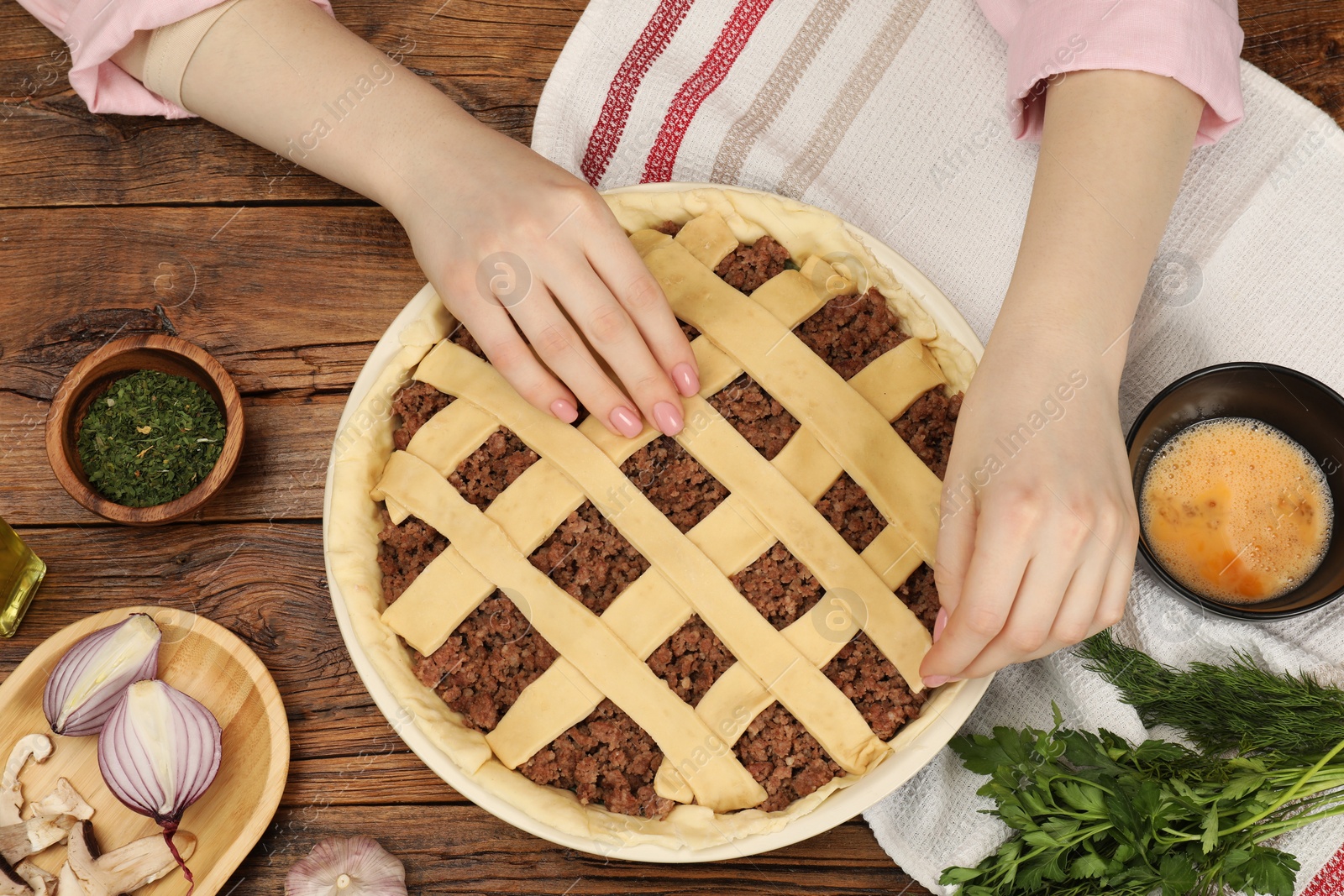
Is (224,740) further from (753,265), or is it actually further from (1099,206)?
(1099,206)

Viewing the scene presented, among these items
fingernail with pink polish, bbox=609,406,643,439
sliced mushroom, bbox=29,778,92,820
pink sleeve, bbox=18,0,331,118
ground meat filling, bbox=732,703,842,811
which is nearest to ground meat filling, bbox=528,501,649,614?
fingernail with pink polish, bbox=609,406,643,439

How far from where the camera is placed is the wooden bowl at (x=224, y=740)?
1295 millimetres

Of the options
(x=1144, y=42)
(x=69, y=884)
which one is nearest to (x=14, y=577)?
(x=69, y=884)

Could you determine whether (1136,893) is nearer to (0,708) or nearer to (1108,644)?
(1108,644)

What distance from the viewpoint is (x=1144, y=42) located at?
3.65 ft

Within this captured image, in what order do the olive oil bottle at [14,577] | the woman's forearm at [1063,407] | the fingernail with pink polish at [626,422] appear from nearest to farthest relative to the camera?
the woman's forearm at [1063,407]
the fingernail with pink polish at [626,422]
the olive oil bottle at [14,577]

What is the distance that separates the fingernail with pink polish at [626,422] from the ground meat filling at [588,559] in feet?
0.38

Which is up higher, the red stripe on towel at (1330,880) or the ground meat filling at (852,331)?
the ground meat filling at (852,331)

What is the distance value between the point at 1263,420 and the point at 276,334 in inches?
59.6

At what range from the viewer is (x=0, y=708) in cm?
132

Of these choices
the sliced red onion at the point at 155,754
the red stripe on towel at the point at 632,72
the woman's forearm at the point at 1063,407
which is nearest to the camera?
the woman's forearm at the point at 1063,407

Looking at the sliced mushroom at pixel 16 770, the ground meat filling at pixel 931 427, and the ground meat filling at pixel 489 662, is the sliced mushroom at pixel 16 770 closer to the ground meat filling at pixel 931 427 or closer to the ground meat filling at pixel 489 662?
the ground meat filling at pixel 489 662

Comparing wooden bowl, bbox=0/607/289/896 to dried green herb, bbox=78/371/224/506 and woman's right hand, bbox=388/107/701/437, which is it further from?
woman's right hand, bbox=388/107/701/437

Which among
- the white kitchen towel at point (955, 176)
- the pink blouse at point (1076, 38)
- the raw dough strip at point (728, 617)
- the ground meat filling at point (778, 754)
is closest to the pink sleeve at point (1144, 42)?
→ the pink blouse at point (1076, 38)
